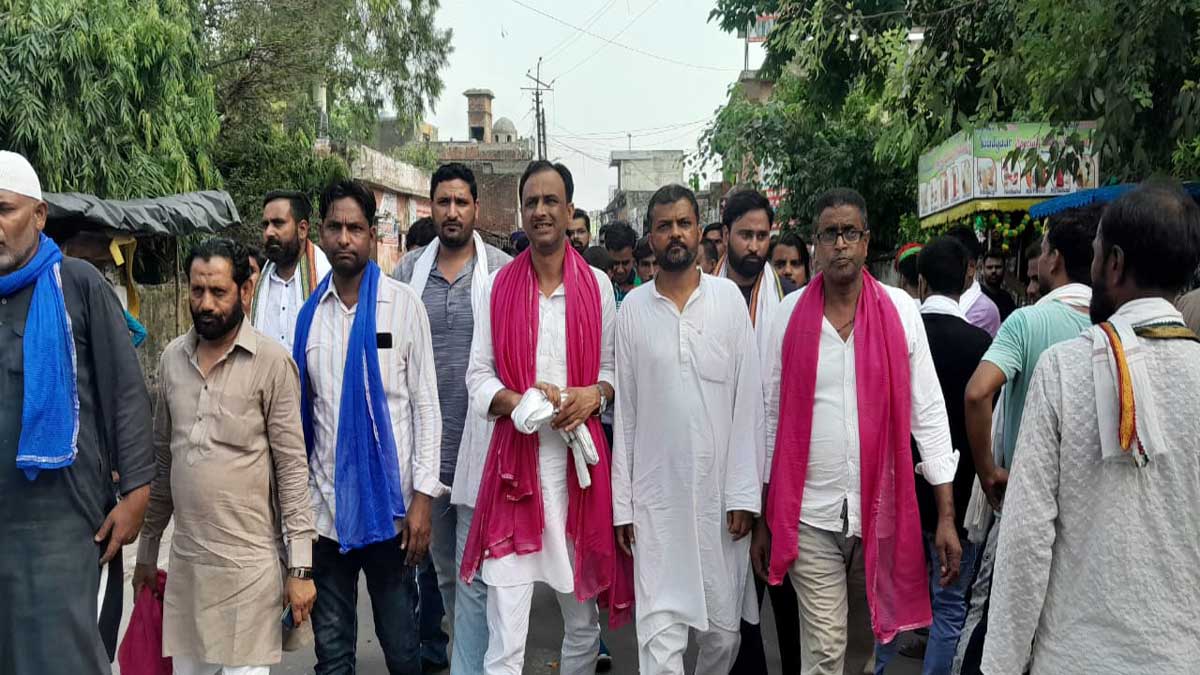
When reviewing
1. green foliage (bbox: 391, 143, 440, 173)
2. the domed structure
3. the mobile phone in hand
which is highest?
the domed structure

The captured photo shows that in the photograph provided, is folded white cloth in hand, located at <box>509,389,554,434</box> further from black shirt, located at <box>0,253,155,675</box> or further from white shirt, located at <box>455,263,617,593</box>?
black shirt, located at <box>0,253,155,675</box>

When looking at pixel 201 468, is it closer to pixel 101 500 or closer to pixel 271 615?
pixel 101 500

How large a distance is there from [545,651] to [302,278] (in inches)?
93.3

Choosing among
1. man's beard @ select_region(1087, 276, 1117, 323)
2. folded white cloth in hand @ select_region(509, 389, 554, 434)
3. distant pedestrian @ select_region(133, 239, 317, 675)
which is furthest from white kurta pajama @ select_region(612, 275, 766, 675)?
man's beard @ select_region(1087, 276, 1117, 323)

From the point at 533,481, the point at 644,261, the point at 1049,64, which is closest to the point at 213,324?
the point at 533,481

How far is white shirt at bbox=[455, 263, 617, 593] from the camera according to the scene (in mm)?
3912

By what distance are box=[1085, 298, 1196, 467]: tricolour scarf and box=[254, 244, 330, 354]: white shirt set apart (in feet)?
12.6

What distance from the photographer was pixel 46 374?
324 cm

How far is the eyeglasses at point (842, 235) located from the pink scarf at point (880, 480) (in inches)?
12.6

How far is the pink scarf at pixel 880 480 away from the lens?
12.2ft

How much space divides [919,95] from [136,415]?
6.03 m

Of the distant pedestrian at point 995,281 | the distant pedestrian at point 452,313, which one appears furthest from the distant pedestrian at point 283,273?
the distant pedestrian at point 995,281

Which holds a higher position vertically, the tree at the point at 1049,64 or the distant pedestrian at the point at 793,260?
the tree at the point at 1049,64

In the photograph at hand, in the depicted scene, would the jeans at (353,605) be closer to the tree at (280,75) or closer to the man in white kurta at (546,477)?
the man in white kurta at (546,477)
